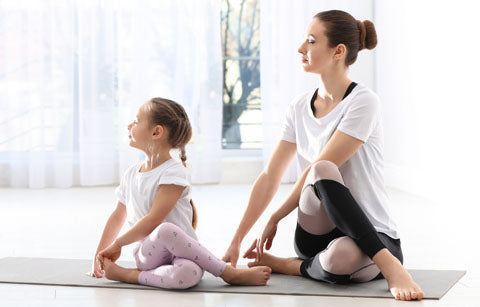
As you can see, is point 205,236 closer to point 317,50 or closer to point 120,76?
point 317,50

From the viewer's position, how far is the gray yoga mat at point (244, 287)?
1762 mm

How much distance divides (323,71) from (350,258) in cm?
51

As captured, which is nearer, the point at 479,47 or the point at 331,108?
the point at 331,108

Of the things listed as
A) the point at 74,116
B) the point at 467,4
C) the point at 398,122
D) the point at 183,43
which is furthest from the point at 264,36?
the point at 467,4

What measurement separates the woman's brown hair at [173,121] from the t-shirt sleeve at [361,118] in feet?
1.32

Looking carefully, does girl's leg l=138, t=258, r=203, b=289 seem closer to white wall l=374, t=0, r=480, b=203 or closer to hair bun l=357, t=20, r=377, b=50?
hair bun l=357, t=20, r=377, b=50

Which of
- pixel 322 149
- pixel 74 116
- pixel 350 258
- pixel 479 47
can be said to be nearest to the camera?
pixel 350 258

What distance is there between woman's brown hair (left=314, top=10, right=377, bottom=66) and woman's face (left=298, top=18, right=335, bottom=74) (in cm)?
1

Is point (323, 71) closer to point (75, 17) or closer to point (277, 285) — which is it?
point (277, 285)

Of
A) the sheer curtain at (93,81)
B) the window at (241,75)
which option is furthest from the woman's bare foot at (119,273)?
the window at (241,75)

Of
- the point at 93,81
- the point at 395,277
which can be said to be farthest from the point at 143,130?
the point at 93,81

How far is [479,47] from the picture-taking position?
320 centimetres

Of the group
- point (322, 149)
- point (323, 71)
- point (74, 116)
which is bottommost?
point (74, 116)

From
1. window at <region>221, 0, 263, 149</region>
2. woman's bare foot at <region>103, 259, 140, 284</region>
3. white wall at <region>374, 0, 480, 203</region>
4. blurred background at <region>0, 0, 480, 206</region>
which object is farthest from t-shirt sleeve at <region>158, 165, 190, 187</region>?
window at <region>221, 0, 263, 149</region>
